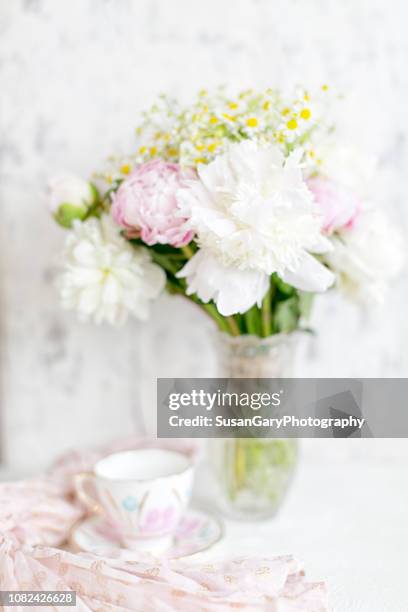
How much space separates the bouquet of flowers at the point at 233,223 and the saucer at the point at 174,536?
263 mm

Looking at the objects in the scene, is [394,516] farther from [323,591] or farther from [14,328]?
[14,328]

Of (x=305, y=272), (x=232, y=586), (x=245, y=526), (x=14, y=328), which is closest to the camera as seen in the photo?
(x=232, y=586)

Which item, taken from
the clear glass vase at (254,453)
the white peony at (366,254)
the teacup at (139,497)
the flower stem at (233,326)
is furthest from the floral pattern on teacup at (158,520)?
the white peony at (366,254)

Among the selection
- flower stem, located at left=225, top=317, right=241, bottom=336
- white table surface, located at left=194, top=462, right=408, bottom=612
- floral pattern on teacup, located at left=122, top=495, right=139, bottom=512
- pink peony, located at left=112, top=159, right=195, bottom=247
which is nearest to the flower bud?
pink peony, located at left=112, top=159, right=195, bottom=247

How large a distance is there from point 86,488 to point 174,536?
132mm

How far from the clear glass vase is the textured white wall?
0.70ft

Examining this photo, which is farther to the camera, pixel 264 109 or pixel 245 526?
pixel 245 526

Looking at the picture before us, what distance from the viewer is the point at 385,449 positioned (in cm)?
124

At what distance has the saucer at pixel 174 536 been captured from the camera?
3.03 feet

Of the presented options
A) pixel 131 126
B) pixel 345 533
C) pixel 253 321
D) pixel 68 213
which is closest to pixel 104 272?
pixel 68 213

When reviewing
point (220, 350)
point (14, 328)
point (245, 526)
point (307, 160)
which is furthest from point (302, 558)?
point (14, 328)

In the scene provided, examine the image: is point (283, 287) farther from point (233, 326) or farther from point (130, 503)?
point (130, 503)

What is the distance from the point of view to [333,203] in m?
0.90

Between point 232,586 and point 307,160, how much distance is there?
479mm
